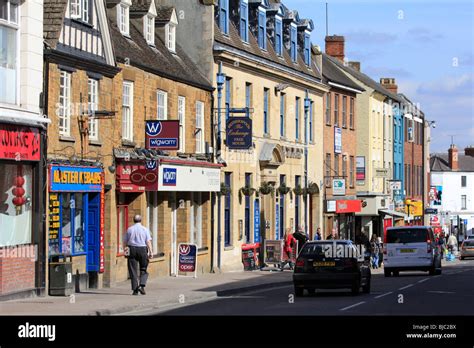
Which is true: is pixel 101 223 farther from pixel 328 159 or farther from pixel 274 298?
pixel 328 159

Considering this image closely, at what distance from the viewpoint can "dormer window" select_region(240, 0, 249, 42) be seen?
46750 mm

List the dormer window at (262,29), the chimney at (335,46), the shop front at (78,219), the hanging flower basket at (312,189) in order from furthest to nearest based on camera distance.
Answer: the chimney at (335,46) → the hanging flower basket at (312,189) → the dormer window at (262,29) → the shop front at (78,219)

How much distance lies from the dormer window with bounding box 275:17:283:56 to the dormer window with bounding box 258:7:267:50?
5.57 feet

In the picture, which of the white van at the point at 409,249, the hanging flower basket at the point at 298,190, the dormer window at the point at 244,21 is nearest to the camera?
the white van at the point at 409,249

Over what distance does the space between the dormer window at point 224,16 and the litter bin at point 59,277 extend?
17.8m

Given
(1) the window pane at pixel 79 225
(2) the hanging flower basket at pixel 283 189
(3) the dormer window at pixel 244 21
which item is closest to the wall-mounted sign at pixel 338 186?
(2) the hanging flower basket at pixel 283 189

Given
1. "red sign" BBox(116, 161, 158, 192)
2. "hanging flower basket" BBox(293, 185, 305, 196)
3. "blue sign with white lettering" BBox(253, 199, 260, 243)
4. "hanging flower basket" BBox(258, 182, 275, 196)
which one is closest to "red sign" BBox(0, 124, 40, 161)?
"red sign" BBox(116, 161, 158, 192)

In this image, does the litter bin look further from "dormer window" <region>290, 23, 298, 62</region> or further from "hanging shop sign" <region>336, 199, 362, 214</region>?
"hanging shop sign" <region>336, 199, 362, 214</region>

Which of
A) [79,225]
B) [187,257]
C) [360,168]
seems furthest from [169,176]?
[360,168]

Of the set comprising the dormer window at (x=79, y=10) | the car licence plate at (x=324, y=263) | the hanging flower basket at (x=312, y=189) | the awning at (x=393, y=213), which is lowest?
the car licence plate at (x=324, y=263)

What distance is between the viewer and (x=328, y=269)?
29.5 meters

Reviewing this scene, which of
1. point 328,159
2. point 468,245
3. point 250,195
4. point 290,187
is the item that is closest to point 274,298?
point 250,195

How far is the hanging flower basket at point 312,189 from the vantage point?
178 ft

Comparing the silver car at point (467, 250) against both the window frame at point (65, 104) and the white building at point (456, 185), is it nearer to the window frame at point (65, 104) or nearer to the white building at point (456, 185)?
the window frame at point (65, 104)
